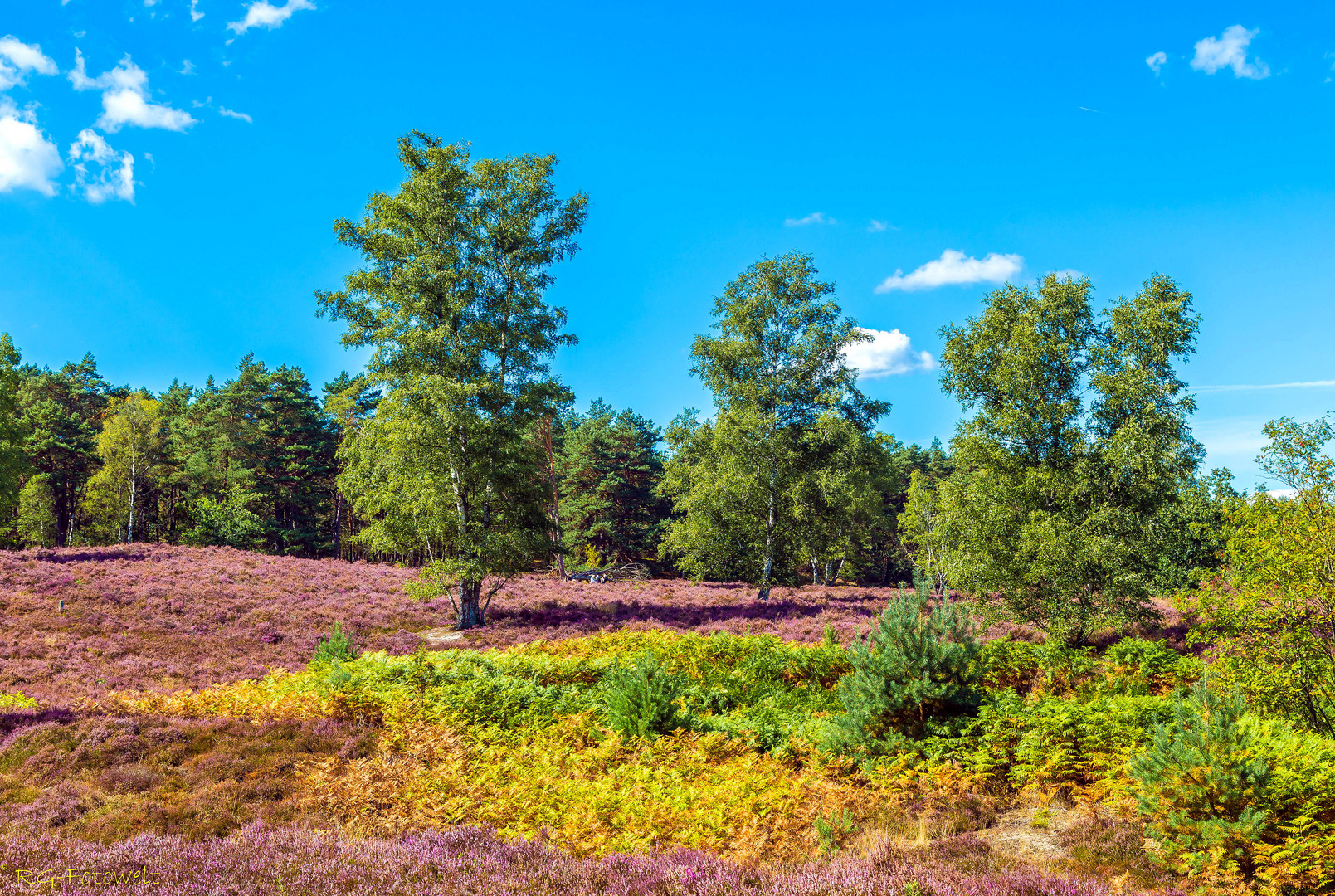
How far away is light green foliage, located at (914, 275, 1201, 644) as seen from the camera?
16.0 metres

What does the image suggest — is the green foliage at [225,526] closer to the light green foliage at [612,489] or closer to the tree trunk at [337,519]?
the tree trunk at [337,519]

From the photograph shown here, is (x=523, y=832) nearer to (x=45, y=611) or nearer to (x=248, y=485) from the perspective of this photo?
(x=45, y=611)

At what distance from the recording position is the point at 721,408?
1082 inches

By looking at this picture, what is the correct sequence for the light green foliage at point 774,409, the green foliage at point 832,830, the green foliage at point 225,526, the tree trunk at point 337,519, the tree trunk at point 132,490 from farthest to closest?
the tree trunk at point 337,519 → the tree trunk at point 132,490 → the green foliage at point 225,526 → the light green foliage at point 774,409 → the green foliage at point 832,830

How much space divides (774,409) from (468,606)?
13768mm

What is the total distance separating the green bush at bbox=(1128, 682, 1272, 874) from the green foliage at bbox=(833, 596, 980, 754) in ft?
8.70

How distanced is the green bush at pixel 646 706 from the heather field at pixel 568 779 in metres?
0.08

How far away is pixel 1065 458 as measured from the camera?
1758cm

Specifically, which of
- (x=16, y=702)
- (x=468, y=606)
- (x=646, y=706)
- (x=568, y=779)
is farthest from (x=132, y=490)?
(x=568, y=779)

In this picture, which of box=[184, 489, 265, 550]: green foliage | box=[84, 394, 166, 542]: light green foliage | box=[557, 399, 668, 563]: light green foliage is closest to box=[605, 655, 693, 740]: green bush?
box=[184, 489, 265, 550]: green foliage

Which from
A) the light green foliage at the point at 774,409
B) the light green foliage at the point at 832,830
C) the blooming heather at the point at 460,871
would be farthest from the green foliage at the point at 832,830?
the light green foliage at the point at 774,409

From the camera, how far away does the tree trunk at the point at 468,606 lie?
20469 millimetres

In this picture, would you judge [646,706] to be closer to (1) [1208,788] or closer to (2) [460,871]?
(2) [460,871]

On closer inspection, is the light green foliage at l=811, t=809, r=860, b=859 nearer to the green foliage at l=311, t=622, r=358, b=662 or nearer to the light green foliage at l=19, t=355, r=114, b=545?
the green foliage at l=311, t=622, r=358, b=662
